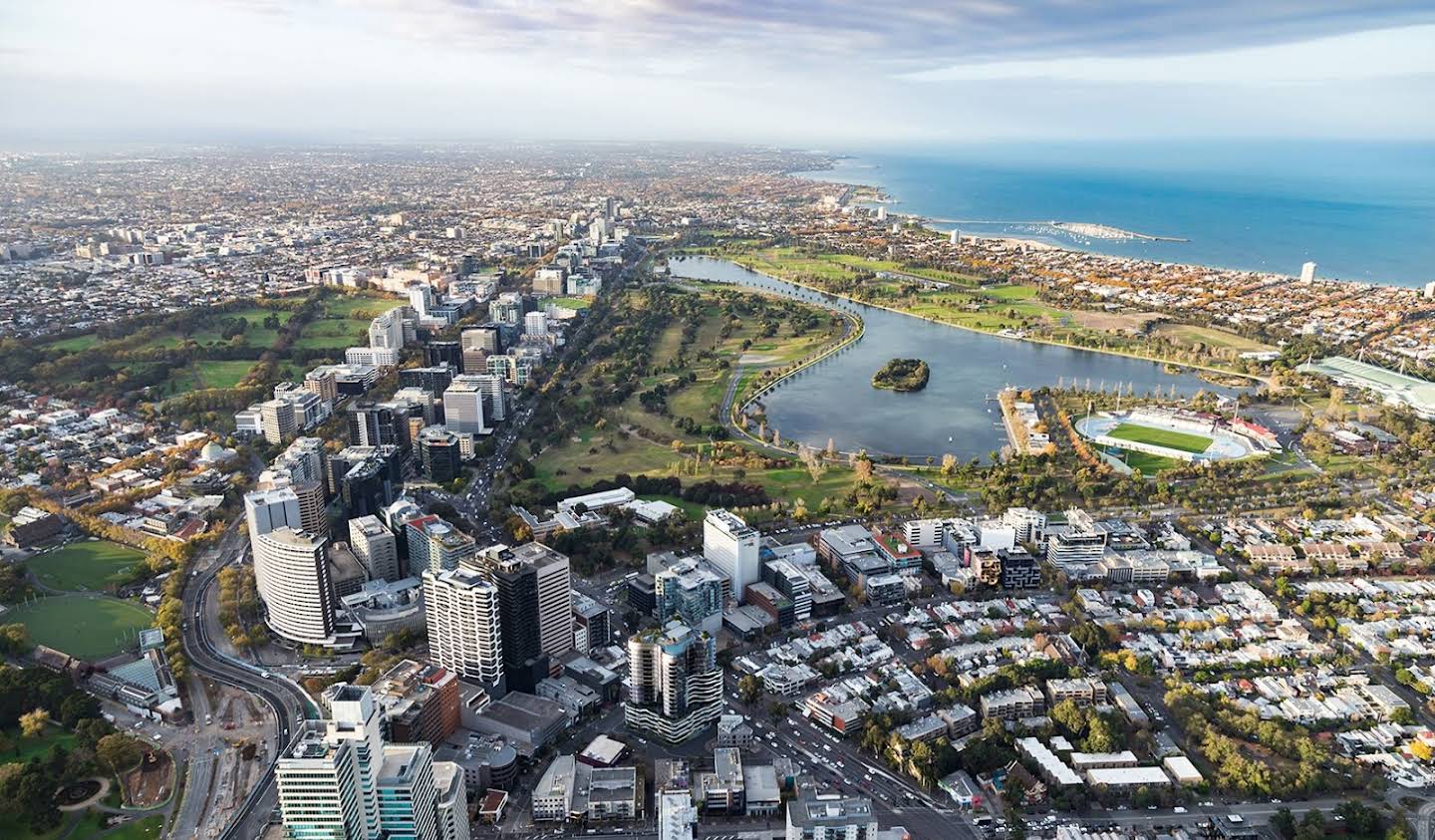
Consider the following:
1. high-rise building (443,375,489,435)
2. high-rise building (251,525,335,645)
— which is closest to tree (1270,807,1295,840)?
high-rise building (251,525,335,645)

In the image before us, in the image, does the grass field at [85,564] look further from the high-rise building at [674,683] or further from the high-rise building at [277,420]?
the high-rise building at [674,683]

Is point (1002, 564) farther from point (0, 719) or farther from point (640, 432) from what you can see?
point (0, 719)

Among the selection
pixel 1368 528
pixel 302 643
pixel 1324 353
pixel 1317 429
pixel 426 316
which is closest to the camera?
pixel 302 643

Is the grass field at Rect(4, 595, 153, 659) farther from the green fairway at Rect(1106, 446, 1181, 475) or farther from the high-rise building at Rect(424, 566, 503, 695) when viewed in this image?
the green fairway at Rect(1106, 446, 1181, 475)

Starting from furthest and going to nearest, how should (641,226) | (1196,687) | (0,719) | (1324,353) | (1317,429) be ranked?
1. (641,226)
2. (1324,353)
3. (1317,429)
4. (1196,687)
5. (0,719)

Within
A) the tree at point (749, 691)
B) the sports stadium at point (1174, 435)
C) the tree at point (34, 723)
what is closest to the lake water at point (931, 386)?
the sports stadium at point (1174, 435)

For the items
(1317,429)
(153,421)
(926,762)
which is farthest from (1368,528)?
(153,421)

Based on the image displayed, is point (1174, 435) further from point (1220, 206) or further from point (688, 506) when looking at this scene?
point (1220, 206)
